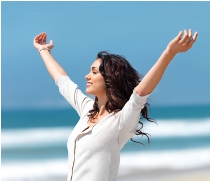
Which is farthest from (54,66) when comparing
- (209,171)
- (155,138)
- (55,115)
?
(55,115)

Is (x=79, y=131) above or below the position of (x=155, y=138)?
below

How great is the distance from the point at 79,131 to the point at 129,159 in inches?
146

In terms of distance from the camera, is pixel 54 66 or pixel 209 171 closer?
pixel 54 66

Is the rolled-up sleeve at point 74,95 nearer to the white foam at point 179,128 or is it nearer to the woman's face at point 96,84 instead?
the woman's face at point 96,84

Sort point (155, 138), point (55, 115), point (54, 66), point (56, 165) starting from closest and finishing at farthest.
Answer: point (54, 66), point (56, 165), point (155, 138), point (55, 115)

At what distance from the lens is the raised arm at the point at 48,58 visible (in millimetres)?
2371

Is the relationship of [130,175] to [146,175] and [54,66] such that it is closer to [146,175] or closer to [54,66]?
[146,175]

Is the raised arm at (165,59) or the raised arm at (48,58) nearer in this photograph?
the raised arm at (165,59)

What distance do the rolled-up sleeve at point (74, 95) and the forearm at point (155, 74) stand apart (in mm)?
476

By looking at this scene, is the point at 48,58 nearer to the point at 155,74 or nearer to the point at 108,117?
the point at 108,117

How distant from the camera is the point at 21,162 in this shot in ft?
18.9

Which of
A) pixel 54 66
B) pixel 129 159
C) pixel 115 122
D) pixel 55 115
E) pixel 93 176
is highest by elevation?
pixel 55 115

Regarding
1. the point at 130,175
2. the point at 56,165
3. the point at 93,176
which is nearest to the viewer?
the point at 93,176

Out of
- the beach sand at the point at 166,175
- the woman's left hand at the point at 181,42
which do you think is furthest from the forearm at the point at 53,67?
the beach sand at the point at 166,175
